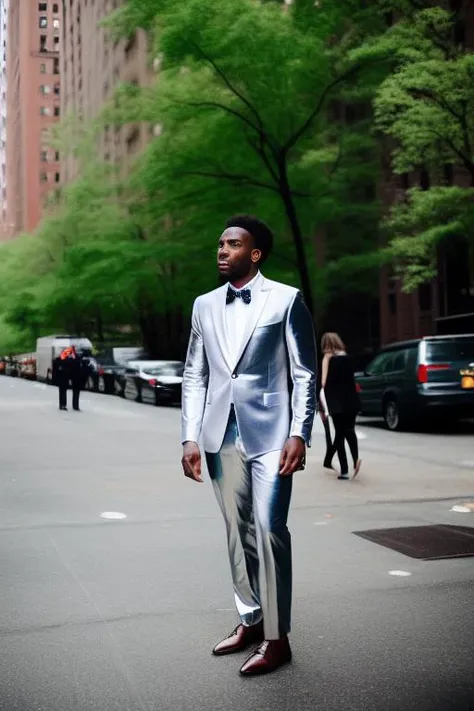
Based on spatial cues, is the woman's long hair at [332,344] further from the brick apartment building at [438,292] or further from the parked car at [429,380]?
the brick apartment building at [438,292]

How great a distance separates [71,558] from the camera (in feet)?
22.4

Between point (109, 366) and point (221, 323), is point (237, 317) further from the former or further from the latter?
point (109, 366)

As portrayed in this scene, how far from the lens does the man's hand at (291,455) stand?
14.0ft

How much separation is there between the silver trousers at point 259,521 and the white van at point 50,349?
124 feet

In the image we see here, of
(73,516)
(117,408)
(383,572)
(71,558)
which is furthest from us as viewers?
(117,408)

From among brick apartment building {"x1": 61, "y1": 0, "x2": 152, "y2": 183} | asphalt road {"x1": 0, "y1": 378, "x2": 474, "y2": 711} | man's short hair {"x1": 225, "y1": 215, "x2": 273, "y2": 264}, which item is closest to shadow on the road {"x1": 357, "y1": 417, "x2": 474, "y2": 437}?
asphalt road {"x1": 0, "y1": 378, "x2": 474, "y2": 711}

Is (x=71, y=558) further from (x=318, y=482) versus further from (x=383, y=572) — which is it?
(x=318, y=482)

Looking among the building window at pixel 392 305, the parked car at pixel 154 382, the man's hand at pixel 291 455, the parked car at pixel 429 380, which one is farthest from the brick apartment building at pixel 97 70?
the man's hand at pixel 291 455

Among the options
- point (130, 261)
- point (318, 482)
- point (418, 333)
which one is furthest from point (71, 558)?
point (418, 333)

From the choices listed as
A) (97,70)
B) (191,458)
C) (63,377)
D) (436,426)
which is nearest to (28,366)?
(63,377)

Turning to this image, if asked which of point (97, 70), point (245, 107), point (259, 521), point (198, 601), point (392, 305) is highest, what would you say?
point (97, 70)

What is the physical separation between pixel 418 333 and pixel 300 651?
32593 millimetres

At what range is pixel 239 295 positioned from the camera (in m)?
4.46

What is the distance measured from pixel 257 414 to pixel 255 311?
0.48 meters
